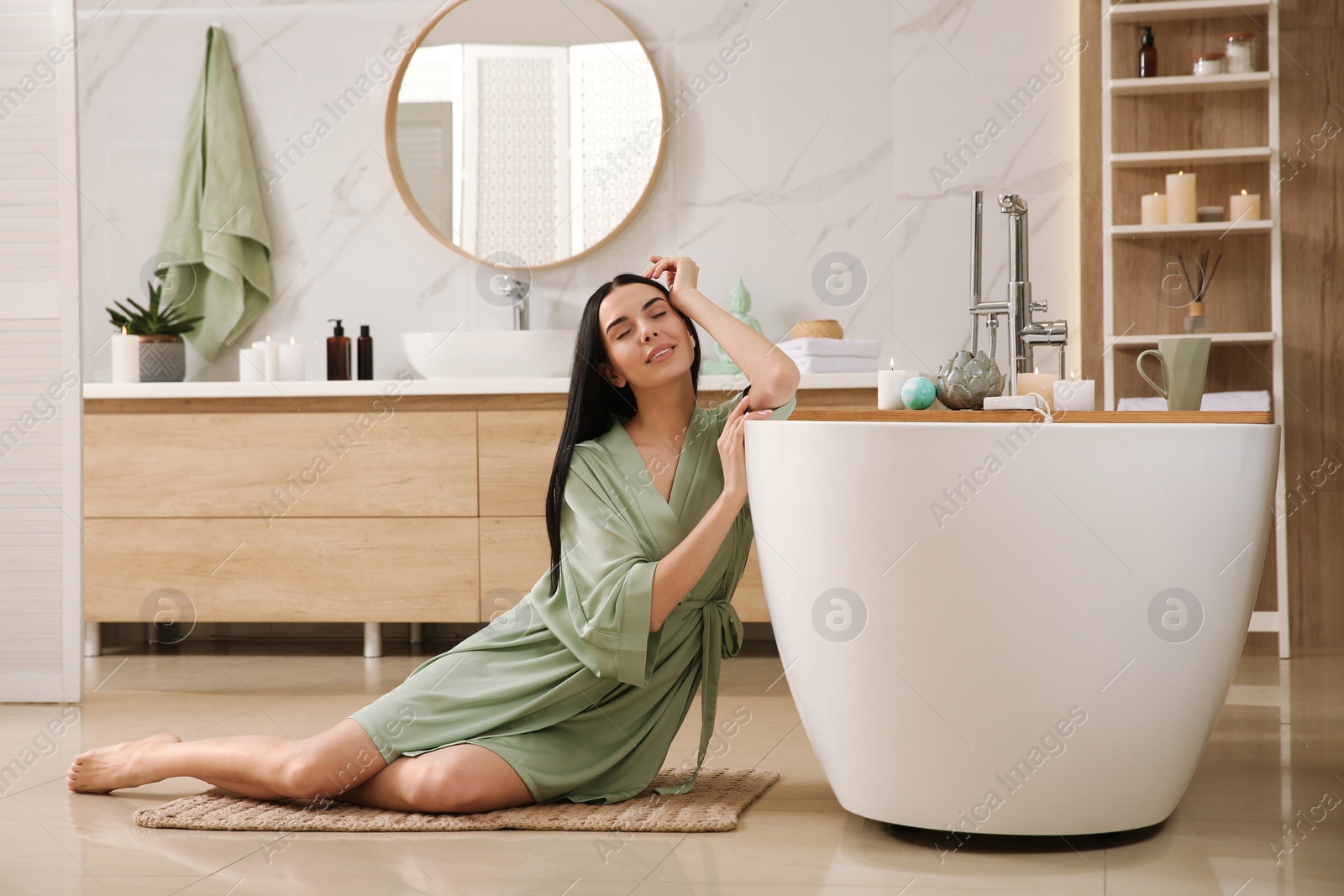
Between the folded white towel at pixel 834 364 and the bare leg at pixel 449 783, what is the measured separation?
1456 mm

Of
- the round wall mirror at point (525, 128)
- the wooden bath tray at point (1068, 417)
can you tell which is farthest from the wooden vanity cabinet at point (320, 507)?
the wooden bath tray at point (1068, 417)

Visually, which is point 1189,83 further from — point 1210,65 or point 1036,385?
point 1036,385

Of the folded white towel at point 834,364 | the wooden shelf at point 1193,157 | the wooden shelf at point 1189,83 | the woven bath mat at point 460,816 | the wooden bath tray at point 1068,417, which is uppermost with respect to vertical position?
the wooden shelf at point 1189,83

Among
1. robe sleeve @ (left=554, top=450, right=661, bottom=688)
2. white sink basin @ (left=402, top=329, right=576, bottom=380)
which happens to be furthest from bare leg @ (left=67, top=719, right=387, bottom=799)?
white sink basin @ (left=402, top=329, right=576, bottom=380)

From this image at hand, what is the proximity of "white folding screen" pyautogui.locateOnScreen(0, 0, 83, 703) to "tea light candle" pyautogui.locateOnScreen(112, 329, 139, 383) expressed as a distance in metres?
0.61

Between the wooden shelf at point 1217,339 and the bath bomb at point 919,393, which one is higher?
the wooden shelf at point 1217,339

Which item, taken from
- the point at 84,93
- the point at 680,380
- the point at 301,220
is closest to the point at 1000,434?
the point at 680,380

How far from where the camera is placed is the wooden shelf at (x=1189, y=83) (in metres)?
3.04

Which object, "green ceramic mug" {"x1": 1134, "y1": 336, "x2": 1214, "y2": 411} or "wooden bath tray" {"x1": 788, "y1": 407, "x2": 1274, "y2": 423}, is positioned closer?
"wooden bath tray" {"x1": 788, "y1": 407, "x2": 1274, "y2": 423}

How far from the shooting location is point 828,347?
2.94 metres

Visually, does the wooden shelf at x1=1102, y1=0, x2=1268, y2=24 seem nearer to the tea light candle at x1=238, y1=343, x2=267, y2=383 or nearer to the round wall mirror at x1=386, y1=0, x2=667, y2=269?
the round wall mirror at x1=386, y1=0, x2=667, y2=269

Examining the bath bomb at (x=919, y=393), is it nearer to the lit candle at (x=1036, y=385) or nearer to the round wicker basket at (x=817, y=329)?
the lit candle at (x=1036, y=385)

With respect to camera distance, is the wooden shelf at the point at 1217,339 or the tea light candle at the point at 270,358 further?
the tea light candle at the point at 270,358

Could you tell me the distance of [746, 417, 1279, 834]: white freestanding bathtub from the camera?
144cm
